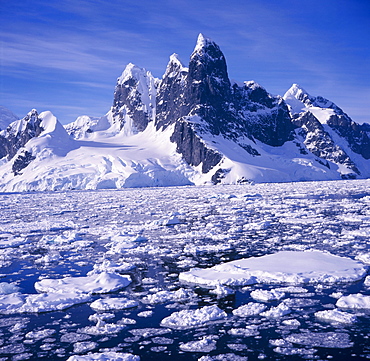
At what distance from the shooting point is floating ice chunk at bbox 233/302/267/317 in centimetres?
1043

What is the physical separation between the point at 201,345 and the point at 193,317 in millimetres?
1609

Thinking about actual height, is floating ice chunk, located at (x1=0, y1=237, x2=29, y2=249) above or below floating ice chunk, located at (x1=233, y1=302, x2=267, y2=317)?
below

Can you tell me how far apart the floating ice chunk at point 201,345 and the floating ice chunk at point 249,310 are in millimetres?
1773

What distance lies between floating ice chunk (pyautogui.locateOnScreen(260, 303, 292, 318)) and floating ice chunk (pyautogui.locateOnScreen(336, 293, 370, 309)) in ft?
A: 4.93

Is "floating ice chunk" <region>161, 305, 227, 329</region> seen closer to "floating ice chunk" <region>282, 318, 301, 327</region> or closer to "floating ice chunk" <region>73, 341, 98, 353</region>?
"floating ice chunk" <region>282, 318, 301, 327</region>

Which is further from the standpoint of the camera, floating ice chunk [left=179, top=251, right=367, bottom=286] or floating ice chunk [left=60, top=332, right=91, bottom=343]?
floating ice chunk [left=179, top=251, right=367, bottom=286]

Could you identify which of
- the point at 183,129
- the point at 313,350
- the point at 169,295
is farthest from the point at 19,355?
the point at 183,129

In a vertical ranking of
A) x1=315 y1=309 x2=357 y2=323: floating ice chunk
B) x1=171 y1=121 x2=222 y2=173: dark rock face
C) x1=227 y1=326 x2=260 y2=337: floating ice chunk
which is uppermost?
x1=171 y1=121 x2=222 y2=173: dark rock face

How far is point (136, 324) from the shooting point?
10031 mm

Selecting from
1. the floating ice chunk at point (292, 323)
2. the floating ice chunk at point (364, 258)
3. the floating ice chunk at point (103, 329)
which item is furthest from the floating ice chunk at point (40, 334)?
the floating ice chunk at point (364, 258)

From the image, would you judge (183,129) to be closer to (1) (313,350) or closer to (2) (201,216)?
(2) (201,216)

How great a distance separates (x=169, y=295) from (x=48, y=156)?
19342cm

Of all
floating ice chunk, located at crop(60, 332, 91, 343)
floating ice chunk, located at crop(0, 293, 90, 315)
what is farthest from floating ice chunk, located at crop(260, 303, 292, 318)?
floating ice chunk, located at crop(0, 293, 90, 315)

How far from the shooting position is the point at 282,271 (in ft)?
46.6
